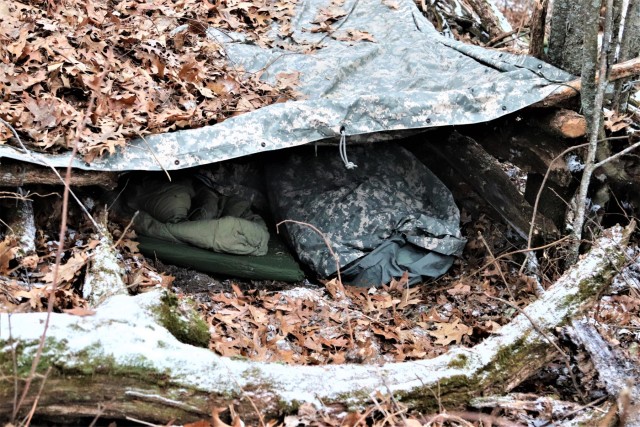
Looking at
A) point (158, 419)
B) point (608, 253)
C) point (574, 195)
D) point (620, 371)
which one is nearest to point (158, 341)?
point (158, 419)

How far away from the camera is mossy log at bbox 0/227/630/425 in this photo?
2.27m

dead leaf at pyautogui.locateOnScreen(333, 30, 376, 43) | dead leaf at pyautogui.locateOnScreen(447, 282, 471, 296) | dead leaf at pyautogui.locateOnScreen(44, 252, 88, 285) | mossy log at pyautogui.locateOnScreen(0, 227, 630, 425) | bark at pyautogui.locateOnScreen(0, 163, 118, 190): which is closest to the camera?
mossy log at pyautogui.locateOnScreen(0, 227, 630, 425)

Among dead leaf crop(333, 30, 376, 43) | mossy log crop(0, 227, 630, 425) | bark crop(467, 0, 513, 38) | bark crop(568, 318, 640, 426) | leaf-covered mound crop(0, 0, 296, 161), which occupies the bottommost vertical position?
bark crop(568, 318, 640, 426)

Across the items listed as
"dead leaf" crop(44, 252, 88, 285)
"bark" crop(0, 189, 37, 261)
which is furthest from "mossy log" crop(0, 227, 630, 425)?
"bark" crop(0, 189, 37, 261)

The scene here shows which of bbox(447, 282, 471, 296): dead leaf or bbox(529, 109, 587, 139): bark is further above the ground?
bbox(529, 109, 587, 139): bark

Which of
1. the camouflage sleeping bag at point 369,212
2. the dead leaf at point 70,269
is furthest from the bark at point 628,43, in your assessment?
the dead leaf at point 70,269

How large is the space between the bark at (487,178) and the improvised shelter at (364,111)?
0.92 feet

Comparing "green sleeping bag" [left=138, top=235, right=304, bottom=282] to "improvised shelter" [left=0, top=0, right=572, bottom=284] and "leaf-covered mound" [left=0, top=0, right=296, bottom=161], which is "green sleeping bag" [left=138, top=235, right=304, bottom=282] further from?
"leaf-covered mound" [left=0, top=0, right=296, bottom=161]

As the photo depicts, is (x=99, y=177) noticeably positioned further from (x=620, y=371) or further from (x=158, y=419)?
(x=620, y=371)

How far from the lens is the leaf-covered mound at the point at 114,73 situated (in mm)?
3713

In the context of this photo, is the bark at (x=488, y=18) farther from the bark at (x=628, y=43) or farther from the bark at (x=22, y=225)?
the bark at (x=22, y=225)

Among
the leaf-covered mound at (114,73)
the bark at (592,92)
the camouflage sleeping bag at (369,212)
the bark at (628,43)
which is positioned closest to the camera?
the leaf-covered mound at (114,73)

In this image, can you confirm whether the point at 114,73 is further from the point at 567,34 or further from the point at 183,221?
the point at 567,34

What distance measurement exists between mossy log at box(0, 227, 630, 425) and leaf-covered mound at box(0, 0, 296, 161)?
58.7 inches
